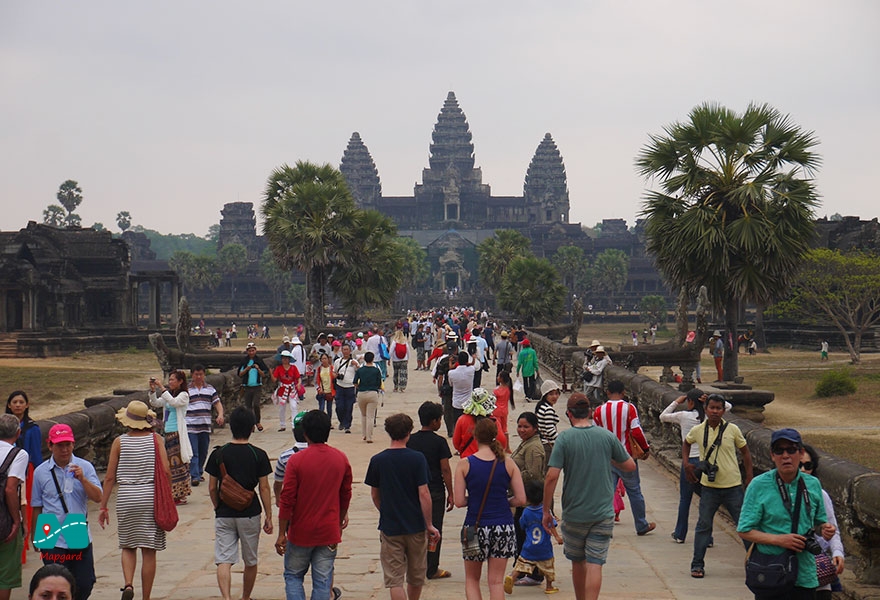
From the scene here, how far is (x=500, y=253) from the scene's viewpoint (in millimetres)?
69688

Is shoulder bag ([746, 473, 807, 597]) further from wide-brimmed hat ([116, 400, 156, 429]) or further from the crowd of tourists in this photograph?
wide-brimmed hat ([116, 400, 156, 429])

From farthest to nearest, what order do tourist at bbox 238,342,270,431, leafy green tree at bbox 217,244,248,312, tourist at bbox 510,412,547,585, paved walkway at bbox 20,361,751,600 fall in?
leafy green tree at bbox 217,244,248,312 → tourist at bbox 238,342,270,431 → tourist at bbox 510,412,547,585 → paved walkway at bbox 20,361,751,600

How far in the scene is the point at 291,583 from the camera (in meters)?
6.63

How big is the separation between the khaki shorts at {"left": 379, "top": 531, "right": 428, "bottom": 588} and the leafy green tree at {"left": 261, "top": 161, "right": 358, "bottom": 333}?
103ft

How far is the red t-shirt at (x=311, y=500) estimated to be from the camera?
6.62 meters

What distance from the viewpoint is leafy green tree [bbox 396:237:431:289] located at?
9461cm

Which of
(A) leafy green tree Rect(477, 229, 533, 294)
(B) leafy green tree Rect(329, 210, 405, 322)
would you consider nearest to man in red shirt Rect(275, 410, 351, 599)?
(B) leafy green tree Rect(329, 210, 405, 322)

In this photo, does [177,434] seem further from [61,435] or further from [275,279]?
[275,279]

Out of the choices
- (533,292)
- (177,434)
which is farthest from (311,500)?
(533,292)

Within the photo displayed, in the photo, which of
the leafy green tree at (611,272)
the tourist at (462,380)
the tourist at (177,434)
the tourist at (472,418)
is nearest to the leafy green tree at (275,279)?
the leafy green tree at (611,272)

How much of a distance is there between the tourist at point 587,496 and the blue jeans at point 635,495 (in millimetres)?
2446

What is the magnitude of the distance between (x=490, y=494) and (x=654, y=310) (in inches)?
2886

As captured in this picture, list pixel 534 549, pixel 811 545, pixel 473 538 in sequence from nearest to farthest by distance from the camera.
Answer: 1. pixel 811 545
2. pixel 473 538
3. pixel 534 549

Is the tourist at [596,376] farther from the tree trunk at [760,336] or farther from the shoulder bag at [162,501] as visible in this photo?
the tree trunk at [760,336]
